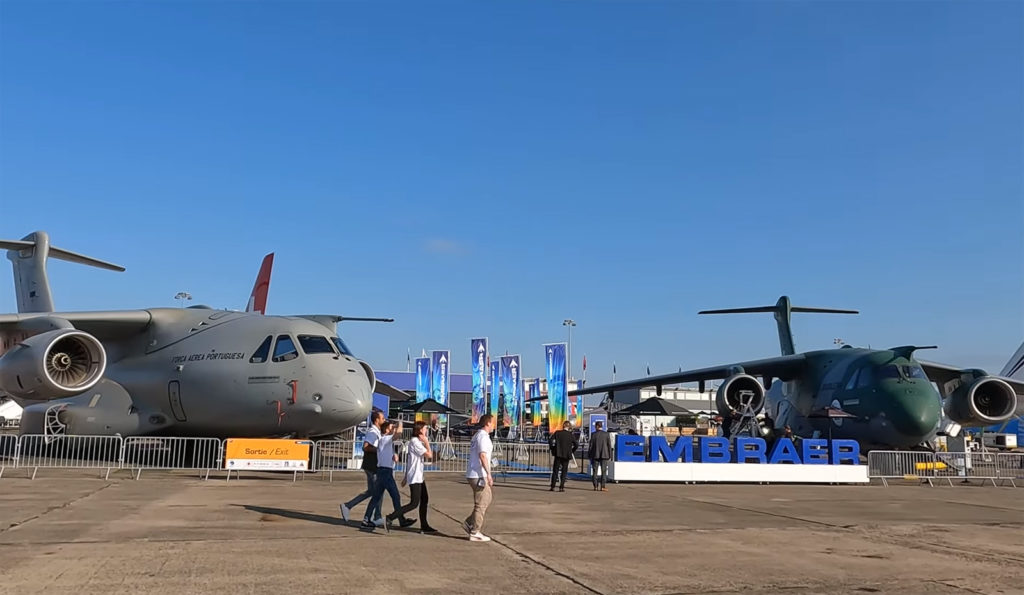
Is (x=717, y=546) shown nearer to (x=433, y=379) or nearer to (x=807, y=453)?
(x=807, y=453)

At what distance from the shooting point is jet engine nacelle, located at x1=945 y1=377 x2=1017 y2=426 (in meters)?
22.0

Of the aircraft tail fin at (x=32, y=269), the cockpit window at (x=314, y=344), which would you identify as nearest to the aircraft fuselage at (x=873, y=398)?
the cockpit window at (x=314, y=344)

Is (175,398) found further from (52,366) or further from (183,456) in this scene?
(52,366)

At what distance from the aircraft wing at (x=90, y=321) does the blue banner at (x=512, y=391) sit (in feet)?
94.4

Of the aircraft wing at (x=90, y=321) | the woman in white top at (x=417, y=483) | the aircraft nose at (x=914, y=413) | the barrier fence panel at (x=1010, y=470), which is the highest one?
the aircraft wing at (x=90, y=321)

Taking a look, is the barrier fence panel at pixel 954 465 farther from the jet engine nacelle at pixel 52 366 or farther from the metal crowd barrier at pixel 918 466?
the jet engine nacelle at pixel 52 366

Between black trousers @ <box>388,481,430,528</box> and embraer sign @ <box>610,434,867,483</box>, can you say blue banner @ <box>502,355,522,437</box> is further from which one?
black trousers @ <box>388,481,430,528</box>

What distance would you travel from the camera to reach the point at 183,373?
61.2 feet

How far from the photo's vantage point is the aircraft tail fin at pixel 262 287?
27797 millimetres

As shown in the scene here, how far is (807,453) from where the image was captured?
19.0 metres

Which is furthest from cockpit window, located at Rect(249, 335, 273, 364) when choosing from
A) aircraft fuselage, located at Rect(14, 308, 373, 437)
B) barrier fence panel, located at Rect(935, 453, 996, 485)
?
barrier fence panel, located at Rect(935, 453, 996, 485)

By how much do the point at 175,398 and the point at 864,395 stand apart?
17.7 meters

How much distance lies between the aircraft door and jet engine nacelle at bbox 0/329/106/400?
5.27 ft

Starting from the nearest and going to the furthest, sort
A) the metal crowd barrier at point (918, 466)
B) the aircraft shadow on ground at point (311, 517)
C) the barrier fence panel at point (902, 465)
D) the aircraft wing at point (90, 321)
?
1. the aircraft shadow on ground at point (311, 517)
2. the aircraft wing at point (90, 321)
3. the metal crowd barrier at point (918, 466)
4. the barrier fence panel at point (902, 465)
